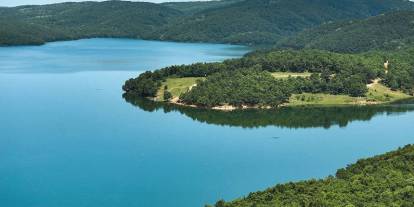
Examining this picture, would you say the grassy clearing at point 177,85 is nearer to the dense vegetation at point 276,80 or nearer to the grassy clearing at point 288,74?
the dense vegetation at point 276,80

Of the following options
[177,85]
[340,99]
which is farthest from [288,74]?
[177,85]

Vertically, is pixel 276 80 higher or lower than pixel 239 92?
higher

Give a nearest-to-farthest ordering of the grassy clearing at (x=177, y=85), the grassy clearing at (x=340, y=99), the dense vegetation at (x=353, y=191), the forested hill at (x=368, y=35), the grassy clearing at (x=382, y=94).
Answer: the dense vegetation at (x=353, y=191) → the grassy clearing at (x=340, y=99) → the grassy clearing at (x=382, y=94) → the grassy clearing at (x=177, y=85) → the forested hill at (x=368, y=35)

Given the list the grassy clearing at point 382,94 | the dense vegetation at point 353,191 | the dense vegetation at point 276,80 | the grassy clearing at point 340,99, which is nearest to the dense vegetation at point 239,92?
the dense vegetation at point 276,80

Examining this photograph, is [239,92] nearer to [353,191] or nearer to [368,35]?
[353,191]

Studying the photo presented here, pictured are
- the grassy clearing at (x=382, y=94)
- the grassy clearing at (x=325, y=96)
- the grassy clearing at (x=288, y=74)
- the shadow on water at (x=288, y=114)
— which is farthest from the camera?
the grassy clearing at (x=288, y=74)

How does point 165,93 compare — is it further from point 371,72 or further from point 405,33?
point 405,33

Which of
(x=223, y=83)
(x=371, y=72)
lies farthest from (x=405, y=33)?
(x=223, y=83)

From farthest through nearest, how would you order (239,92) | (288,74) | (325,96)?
(288,74) < (325,96) < (239,92)
